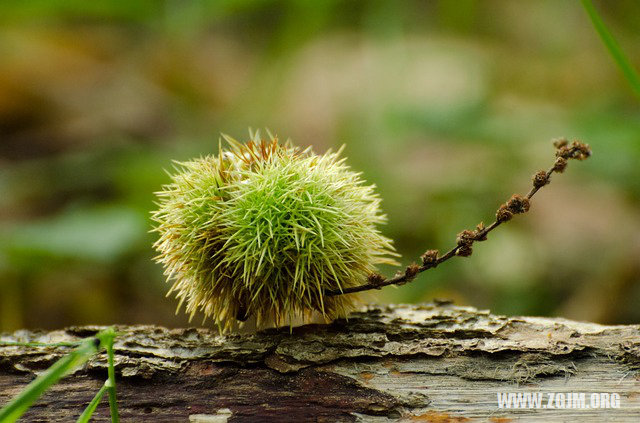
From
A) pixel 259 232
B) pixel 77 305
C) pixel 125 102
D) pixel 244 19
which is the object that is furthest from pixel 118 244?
pixel 244 19

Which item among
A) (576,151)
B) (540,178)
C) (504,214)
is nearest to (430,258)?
(504,214)

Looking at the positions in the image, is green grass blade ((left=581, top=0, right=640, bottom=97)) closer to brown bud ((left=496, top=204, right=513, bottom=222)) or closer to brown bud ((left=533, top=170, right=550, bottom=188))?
brown bud ((left=533, top=170, right=550, bottom=188))

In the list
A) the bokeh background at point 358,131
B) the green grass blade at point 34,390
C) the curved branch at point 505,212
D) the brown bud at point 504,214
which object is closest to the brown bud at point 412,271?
the curved branch at point 505,212

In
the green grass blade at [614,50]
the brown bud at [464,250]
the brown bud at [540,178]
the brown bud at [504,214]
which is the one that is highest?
the green grass blade at [614,50]

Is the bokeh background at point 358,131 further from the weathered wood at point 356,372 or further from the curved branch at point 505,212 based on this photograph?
the curved branch at point 505,212

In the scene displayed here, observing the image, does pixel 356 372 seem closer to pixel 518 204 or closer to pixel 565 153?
pixel 518 204

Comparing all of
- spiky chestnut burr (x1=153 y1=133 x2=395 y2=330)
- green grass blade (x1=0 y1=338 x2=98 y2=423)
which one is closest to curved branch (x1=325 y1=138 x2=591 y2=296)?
spiky chestnut burr (x1=153 y1=133 x2=395 y2=330)
